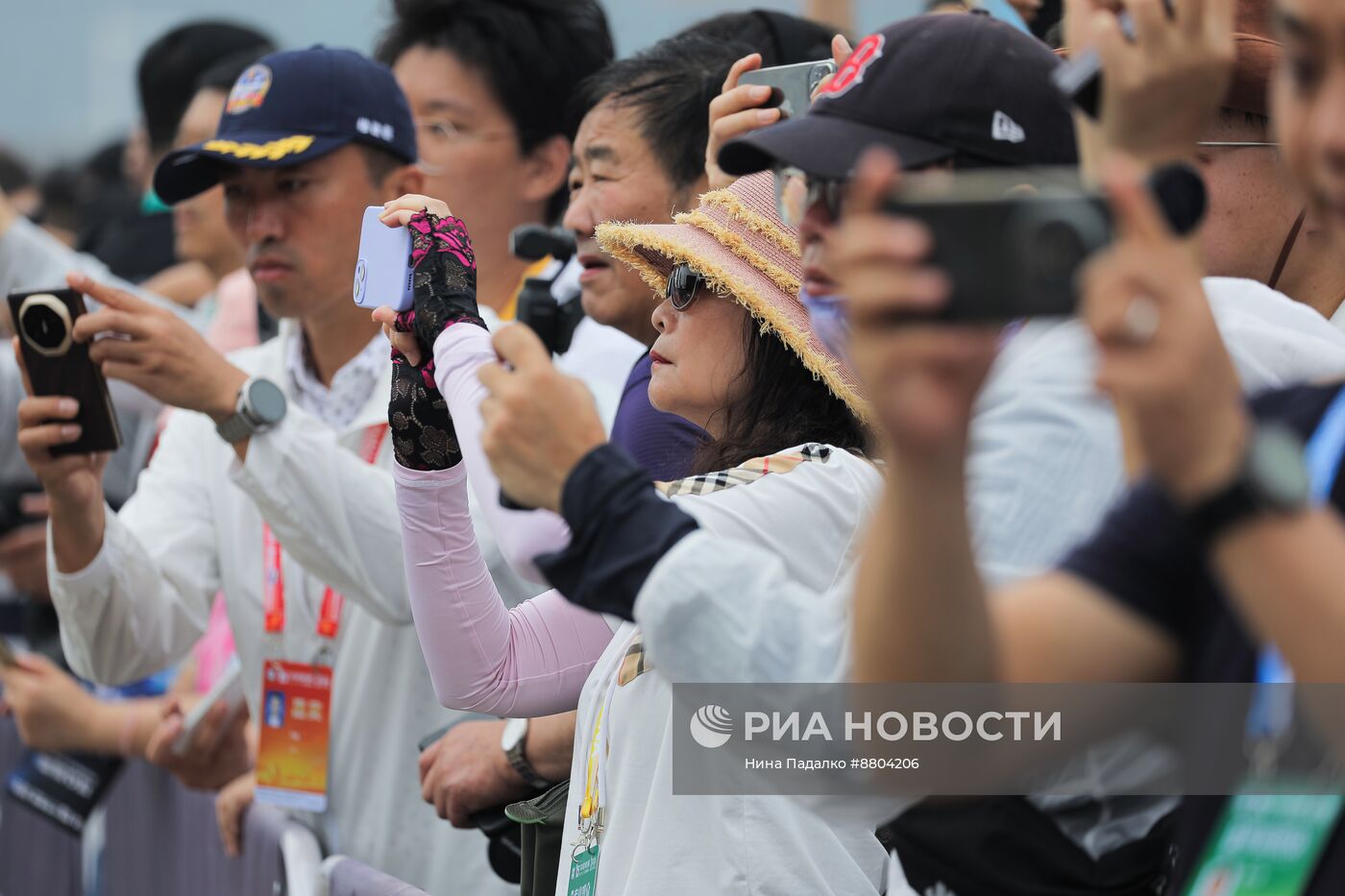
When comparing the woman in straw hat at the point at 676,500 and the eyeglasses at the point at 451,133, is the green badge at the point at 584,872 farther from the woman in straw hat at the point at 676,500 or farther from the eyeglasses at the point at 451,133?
the eyeglasses at the point at 451,133

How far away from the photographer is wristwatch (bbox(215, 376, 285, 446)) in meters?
2.93

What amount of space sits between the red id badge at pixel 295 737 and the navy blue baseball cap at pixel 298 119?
100 centimetres

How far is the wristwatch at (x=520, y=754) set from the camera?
2494 mm

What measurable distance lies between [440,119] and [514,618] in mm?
1941

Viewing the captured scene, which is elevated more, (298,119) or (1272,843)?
(1272,843)

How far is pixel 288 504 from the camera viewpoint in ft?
9.52

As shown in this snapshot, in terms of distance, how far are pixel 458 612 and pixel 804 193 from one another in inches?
29.1

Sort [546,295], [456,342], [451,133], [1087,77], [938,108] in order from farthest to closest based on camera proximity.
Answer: [451,133] < [546,295] < [456,342] < [938,108] < [1087,77]

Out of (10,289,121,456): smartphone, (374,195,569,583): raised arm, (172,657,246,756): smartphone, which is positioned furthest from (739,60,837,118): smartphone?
(172,657,246,756): smartphone

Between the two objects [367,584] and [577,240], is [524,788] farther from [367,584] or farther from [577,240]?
[577,240]

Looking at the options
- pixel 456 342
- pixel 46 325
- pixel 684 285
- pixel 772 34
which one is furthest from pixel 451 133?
pixel 456 342

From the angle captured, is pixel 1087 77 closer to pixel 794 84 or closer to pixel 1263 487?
pixel 1263 487

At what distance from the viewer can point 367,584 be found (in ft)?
9.59

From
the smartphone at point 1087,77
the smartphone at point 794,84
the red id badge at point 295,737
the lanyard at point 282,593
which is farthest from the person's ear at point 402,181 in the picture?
the smartphone at point 1087,77
